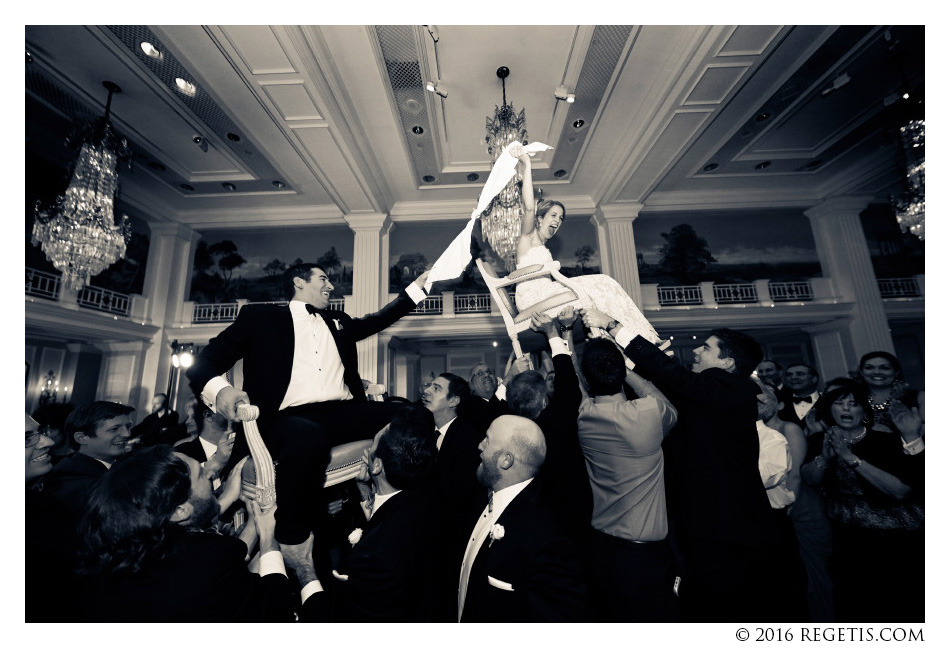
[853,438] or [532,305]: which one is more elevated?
[532,305]

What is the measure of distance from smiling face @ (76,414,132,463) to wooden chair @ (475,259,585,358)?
7.73ft

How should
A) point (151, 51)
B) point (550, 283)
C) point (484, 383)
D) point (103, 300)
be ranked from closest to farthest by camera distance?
1. point (550, 283)
2. point (484, 383)
3. point (151, 51)
4. point (103, 300)

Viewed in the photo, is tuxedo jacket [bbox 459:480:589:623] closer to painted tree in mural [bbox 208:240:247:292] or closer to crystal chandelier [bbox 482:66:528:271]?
crystal chandelier [bbox 482:66:528:271]

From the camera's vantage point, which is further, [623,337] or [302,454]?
[623,337]

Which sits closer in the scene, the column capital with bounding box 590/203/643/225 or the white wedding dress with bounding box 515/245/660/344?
the white wedding dress with bounding box 515/245/660/344

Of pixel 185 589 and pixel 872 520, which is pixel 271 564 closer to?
pixel 185 589

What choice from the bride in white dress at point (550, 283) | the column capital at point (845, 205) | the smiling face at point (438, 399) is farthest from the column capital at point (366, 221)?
the column capital at point (845, 205)

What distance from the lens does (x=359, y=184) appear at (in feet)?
27.3

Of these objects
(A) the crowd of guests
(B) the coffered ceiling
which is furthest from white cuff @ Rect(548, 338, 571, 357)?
(B) the coffered ceiling

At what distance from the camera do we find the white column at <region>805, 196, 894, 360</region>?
9.53 m

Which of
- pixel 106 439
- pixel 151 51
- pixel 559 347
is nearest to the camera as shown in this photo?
pixel 106 439

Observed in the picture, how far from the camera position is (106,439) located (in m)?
2.37

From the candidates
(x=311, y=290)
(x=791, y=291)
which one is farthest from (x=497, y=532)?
(x=791, y=291)

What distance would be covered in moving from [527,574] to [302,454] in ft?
3.18
